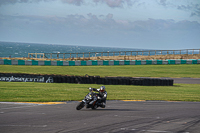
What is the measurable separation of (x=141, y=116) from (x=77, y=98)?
→ 632cm

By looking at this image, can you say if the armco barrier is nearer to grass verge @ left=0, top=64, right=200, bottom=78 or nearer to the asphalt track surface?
grass verge @ left=0, top=64, right=200, bottom=78

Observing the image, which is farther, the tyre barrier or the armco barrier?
the armco barrier

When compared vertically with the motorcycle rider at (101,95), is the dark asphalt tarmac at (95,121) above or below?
below

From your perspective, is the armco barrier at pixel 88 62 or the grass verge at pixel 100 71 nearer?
the grass verge at pixel 100 71

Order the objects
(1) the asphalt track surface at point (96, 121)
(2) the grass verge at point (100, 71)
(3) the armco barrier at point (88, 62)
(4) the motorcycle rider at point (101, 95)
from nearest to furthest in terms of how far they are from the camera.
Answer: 1. (1) the asphalt track surface at point (96, 121)
2. (4) the motorcycle rider at point (101, 95)
3. (2) the grass verge at point (100, 71)
4. (3) the armco barrier at point (88, 62)

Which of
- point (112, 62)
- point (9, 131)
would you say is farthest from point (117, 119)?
point (112, 62)

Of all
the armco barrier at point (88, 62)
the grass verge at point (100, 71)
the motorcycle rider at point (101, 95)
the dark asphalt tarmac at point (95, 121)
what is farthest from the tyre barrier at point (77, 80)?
the armco barrier at point (88, 62)

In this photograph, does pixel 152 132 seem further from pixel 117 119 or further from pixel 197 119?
pixel 197 119

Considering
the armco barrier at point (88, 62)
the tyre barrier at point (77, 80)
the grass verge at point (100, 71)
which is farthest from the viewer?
the armco barrier at point (88, 62)

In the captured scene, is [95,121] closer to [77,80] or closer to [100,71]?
[77,80]

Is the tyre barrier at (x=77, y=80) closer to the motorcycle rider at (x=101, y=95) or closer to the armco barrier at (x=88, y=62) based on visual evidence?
the motorcycle rider at (x=101, y=95)

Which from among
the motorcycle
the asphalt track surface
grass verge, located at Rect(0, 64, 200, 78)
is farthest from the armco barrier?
the motorcycle

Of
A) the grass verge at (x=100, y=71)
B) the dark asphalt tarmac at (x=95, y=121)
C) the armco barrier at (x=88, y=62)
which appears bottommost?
the dark asphalt tarmac at (x=95, y=121)

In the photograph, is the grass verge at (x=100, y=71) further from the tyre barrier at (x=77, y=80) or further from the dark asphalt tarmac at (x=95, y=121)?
the dark asphalt tarmac at (x=95, y=121)
